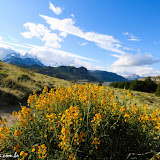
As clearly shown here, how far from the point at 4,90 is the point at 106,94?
7.24 m

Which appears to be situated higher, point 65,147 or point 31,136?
point 65,147

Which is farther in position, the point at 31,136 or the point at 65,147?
the point at 31,136

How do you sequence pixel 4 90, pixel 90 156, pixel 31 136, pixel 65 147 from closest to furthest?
pixel 65 147
pixel 90 156
pixel 31 136
pixel 4 90

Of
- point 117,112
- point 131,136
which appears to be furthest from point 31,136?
point 131,136

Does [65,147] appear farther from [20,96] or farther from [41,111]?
[20,96]

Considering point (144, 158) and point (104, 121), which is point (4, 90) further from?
point (144, 158)

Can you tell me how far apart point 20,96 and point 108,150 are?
7.26 m

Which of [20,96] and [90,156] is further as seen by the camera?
[20,96]

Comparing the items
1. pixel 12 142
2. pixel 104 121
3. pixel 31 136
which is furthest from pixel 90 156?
pixel 12 142

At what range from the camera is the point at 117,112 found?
9.49 feet

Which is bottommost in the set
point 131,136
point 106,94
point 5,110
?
point 5,110

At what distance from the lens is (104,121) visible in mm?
2475

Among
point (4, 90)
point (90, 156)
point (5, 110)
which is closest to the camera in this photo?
point (90, 156)

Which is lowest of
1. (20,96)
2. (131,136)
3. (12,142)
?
(20,96)
